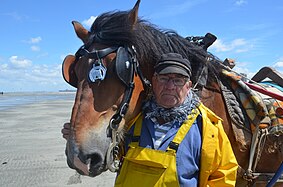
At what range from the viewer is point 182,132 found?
77.2 inches

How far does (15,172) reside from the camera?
19.5 feet

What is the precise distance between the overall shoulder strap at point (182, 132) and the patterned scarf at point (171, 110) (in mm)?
29

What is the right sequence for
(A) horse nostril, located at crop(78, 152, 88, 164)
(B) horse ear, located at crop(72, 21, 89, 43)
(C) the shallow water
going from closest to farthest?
(A) horse nostril, located at crop(78, 152, 88, 164) < (B) horse ear, located at crop(72, 21, 89, 43) < (C) the shallow water

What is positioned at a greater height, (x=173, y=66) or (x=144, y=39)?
(x=144, y=39)

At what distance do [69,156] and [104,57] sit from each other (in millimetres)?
679

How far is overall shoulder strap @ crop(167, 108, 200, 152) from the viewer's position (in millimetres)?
1923

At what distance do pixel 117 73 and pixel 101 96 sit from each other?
0.60 ft

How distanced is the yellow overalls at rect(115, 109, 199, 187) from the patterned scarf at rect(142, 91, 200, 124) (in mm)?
43

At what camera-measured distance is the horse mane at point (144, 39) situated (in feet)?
7.04

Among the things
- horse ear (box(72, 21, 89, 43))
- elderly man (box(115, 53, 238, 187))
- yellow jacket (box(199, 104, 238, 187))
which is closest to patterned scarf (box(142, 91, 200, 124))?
elderly man (box(115, 53, 238, 187))

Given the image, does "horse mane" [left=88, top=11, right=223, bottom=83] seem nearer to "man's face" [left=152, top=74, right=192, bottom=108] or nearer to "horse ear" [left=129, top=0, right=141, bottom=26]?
"horse ear" [left=129, top=0, right=141, bottom=26]

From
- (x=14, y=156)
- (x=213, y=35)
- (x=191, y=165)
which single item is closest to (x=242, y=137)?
(x=191, y=165)

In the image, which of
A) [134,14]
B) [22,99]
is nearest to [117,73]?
[134,14]

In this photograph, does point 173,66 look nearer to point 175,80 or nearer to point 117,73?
point 175,80
